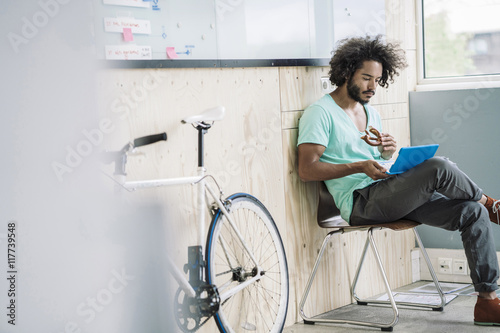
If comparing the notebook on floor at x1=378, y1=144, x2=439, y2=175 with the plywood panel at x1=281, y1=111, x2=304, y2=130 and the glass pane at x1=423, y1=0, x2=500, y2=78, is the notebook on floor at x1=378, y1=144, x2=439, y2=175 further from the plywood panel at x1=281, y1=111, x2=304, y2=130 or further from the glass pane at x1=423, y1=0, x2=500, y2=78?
the glass pane at x1=423, y1=0, x2=500, y2=78

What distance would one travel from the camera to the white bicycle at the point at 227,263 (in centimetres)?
226

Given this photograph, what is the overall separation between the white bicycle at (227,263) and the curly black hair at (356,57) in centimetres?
79

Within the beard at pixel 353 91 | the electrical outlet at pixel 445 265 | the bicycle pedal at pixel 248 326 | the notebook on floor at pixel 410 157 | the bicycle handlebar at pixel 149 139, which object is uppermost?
the beard at pixel 353 91

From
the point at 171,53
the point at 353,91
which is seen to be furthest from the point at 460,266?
the point at 171,53

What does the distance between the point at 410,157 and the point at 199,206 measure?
0.96 meters

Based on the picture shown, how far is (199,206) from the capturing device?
239cm

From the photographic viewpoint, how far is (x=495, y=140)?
3566 mm

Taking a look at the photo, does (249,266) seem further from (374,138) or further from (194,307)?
(374,138)

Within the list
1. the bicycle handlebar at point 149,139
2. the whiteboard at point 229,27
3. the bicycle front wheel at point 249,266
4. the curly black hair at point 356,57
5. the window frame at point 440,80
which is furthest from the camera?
the window frame at point 440,80

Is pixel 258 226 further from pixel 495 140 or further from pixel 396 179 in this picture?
pixel 495 140

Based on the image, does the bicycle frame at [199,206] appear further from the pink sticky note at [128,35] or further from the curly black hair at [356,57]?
the curly black hair at [356,57]

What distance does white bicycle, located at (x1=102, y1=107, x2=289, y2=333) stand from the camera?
226 centimetres

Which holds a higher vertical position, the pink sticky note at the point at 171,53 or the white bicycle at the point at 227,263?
the pink sticky note at the point at 171,53

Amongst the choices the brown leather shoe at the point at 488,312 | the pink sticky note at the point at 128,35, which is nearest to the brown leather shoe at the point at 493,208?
the brown leather shoe at the point at 488,312
